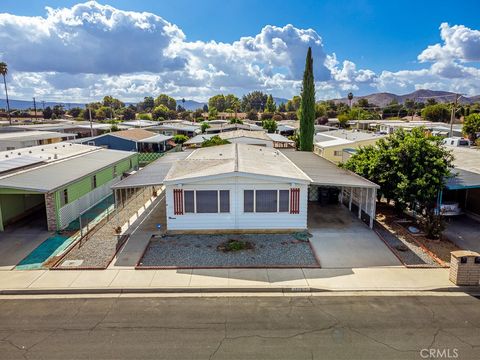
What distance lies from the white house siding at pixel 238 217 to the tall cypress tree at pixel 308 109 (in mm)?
23091

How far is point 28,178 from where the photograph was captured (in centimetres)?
1817

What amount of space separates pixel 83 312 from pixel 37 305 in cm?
169

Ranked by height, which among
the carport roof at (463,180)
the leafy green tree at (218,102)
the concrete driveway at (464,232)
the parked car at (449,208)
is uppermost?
the leafy green tree at (218,102)

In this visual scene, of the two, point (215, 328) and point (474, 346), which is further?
point (215, 328)

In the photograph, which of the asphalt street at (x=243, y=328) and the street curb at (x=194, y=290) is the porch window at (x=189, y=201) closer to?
the street curb at (x=194, y=290)

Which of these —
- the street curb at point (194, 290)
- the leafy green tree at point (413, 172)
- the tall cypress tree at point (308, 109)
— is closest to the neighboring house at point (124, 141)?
the tall cypress tree at point (308, 109)

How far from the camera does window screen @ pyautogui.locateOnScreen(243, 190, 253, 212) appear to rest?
1642 centimetres

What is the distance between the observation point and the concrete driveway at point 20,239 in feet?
46.6

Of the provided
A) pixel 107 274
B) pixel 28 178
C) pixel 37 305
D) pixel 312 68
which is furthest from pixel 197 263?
pixel 312 68

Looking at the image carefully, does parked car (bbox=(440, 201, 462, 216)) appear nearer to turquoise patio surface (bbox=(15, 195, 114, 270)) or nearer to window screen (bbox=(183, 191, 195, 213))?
window screen (bbox=(183, 191, 195, 213))

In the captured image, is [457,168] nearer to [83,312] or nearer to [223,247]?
[223,247]

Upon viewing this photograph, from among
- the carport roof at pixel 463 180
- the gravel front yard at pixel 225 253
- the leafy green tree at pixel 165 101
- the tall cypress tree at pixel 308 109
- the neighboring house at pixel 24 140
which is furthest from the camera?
the leafy green tree at pixel 165 101
